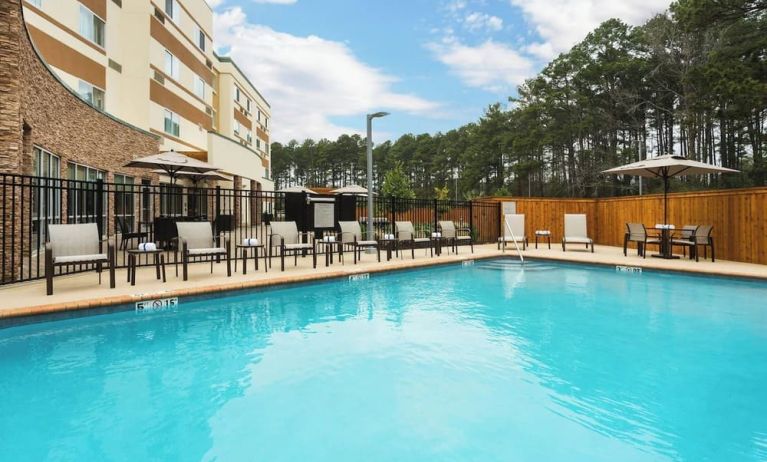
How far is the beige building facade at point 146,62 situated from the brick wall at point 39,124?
144 centimetres

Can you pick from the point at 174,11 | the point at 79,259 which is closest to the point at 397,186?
the point at 174,11

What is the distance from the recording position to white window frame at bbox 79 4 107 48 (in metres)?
14.3

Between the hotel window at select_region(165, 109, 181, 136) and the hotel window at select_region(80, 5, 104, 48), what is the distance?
3884 mm

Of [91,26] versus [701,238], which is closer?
[701,238]

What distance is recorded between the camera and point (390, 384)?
11.3ft

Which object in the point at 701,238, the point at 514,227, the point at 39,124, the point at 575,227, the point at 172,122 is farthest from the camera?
the point at 172,122

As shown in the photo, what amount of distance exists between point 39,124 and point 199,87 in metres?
16.1

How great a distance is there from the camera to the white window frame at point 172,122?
61.4 feet

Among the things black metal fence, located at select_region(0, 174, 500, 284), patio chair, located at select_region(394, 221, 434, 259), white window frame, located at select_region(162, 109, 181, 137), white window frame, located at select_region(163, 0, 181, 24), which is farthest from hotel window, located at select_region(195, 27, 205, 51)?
patio chair, located at select_region(394, 221, 434, 259)

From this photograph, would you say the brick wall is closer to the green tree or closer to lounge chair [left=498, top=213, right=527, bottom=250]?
lounge chair [left=498, top=213, right=527, bottom=250]

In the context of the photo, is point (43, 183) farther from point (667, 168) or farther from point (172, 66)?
point (667, 168)

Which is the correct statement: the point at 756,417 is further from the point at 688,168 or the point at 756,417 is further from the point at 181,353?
the point at 688,168

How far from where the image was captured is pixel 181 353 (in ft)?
13.6

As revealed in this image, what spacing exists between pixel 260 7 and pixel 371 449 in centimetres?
2216
